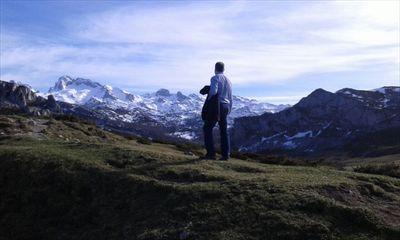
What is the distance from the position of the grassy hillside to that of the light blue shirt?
2.43 m

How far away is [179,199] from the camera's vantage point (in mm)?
14562

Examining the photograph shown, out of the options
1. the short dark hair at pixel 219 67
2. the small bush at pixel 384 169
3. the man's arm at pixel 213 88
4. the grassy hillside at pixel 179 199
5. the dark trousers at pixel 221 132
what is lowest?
the grassy hillside at pixel 179 199

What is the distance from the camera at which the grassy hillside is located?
43.3 feet

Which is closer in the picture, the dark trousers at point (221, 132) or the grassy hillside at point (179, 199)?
the grassy hillside at point (179, 199)

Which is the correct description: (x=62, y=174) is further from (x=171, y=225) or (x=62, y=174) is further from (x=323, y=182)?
(x=323, y=182)

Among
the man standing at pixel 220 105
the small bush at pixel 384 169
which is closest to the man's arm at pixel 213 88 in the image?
the man standing at pixel 220 105

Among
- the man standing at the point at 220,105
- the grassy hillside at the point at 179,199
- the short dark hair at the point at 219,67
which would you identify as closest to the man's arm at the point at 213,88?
the man standing at the point at 220,105

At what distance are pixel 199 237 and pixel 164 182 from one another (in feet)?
10.9

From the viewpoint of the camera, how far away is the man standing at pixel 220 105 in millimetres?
19766

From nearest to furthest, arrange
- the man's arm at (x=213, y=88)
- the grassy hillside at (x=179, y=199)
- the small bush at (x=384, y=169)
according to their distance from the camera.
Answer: the grassy hillside at (x=179, y=199) → the man's arm at (x=213, y=88) → the small bush at (x=384, y=169)

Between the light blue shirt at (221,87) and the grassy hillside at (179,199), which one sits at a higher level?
the light blue shirt at (221,87)

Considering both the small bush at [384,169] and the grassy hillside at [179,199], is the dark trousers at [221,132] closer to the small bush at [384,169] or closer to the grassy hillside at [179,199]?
the grassy hillside at [179,199]

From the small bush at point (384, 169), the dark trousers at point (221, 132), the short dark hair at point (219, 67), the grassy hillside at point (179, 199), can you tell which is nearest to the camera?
the grassy hillside at point (179, 199)

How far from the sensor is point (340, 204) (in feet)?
46.6
